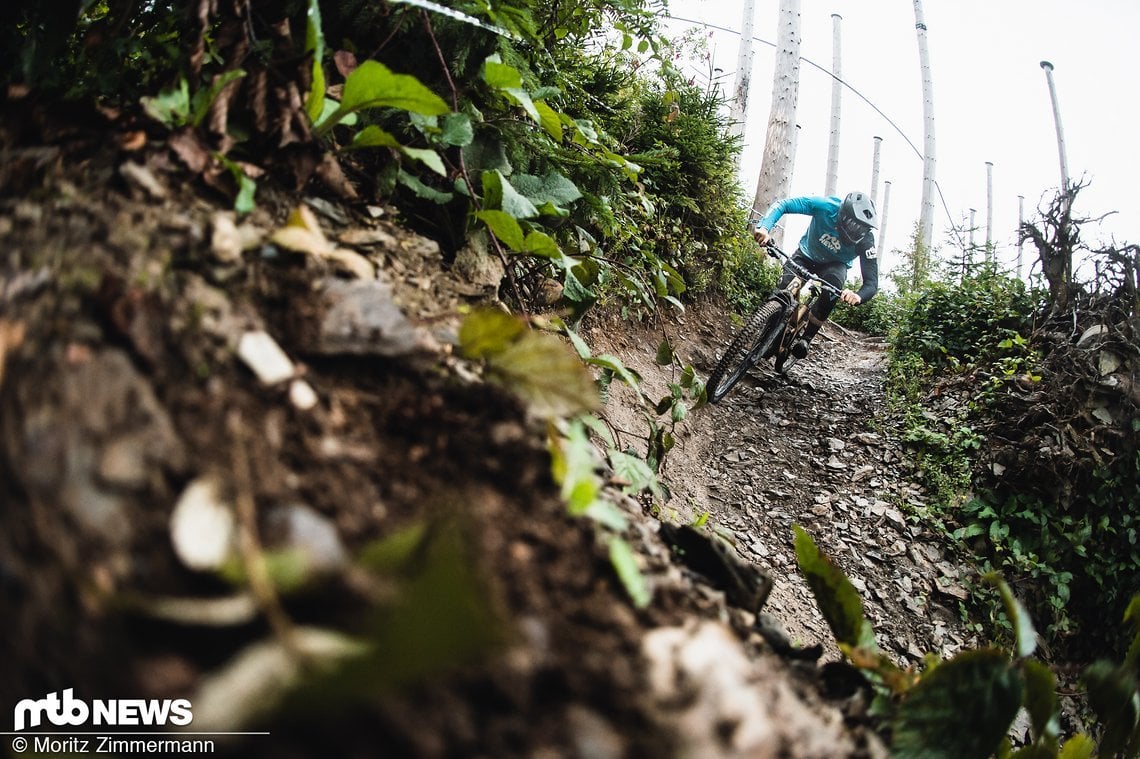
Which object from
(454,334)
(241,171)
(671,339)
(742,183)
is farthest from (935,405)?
(241,171)

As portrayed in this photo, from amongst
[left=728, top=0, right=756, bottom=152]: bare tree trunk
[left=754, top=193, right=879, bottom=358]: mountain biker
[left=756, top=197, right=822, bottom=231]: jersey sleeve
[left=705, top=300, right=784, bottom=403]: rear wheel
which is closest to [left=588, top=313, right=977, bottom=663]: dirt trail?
[left=705, top=300, right=784, bottom=403]: rear wheel

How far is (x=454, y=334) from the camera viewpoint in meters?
1.08

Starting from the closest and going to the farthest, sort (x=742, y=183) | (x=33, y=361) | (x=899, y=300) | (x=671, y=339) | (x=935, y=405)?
(x=33, y=361) → (x=935, y=405) → (x=671, y=339) → (x=742, y=183) → (x=899, y=300)

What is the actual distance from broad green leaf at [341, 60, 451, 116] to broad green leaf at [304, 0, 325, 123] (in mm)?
55

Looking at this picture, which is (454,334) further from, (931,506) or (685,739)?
(931,506)

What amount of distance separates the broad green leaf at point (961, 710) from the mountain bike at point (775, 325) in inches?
151

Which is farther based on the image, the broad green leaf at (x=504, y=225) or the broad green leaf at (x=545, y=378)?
the broad green leaf at (x=504, y=225)

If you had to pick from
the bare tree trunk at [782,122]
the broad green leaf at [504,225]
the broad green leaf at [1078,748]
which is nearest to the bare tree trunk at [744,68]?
the bare tree trunk at [782,122]

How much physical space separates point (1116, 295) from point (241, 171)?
5.37 m

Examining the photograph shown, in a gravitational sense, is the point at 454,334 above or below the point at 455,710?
above

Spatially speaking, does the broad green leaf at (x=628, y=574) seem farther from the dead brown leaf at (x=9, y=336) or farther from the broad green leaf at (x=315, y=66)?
the broad green leaf at (x=315, y=66)

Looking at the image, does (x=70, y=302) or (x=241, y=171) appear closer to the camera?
(x=70, y=302)

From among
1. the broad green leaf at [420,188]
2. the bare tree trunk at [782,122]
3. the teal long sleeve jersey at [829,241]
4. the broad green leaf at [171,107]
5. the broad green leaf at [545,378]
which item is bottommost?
the broad green leaf at [545,378]

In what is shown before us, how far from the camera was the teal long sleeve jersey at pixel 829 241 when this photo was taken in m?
5.29
